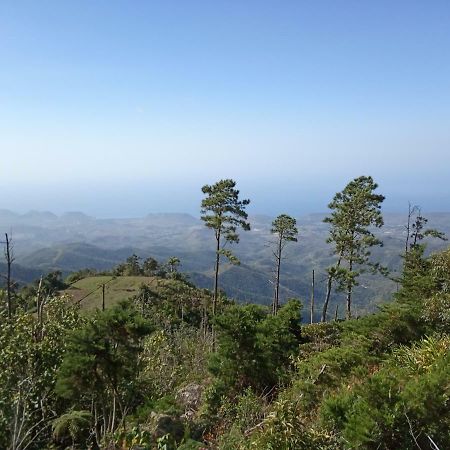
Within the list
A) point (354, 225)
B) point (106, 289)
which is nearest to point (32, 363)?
point (354, 225)

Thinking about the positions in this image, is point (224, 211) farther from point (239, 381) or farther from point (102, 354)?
point (102, 354)

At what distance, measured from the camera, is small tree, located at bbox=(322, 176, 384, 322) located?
88.1 feet

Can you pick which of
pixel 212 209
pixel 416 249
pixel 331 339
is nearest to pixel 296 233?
pixel 212 209

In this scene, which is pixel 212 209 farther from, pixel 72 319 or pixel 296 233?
pixel 72 319

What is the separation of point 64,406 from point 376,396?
8.74m

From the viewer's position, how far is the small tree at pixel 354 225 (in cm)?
2684

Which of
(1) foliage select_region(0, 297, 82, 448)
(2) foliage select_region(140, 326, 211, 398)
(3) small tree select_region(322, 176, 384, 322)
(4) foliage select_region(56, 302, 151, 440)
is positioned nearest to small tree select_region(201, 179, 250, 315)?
(2) foliage select_region(140, 326, 211, 398)

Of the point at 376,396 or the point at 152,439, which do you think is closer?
the point at 376,396

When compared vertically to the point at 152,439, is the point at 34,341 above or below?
above

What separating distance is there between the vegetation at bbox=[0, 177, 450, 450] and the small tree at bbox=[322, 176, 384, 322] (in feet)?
19.2

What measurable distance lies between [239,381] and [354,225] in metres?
15.0

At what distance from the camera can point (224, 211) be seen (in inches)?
1035

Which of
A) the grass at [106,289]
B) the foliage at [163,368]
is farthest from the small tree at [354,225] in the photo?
the grass at [106,289]

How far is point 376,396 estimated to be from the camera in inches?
322
